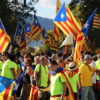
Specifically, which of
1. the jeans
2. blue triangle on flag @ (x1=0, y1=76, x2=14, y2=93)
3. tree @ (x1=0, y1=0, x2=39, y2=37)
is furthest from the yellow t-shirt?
tree @ (x1=0, y1=0, x2=39, y2=37)

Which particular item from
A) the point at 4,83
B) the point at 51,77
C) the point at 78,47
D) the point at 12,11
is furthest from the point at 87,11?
the point at 51,77

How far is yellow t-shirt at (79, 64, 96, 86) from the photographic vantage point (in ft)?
38.5

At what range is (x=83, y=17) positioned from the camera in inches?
1791

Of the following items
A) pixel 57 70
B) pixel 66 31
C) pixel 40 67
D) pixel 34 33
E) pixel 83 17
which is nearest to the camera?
pixel 57 70

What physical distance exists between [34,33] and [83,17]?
57.1 feet

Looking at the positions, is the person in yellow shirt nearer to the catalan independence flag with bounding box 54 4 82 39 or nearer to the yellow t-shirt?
the yellow t-shirt

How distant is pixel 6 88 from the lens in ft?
33.8

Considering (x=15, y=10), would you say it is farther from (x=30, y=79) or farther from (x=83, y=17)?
(x=30, y=79)

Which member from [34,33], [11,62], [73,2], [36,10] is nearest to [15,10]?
[36,10]

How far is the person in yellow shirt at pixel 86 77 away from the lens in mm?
11734

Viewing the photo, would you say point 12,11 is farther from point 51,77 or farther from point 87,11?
point 51,77

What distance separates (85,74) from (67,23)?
3.46 metres

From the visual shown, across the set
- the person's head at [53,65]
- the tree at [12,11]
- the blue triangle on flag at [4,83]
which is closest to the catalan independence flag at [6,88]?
the blue triangle on flag at [4,83]

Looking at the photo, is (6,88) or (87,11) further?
(87,11)
